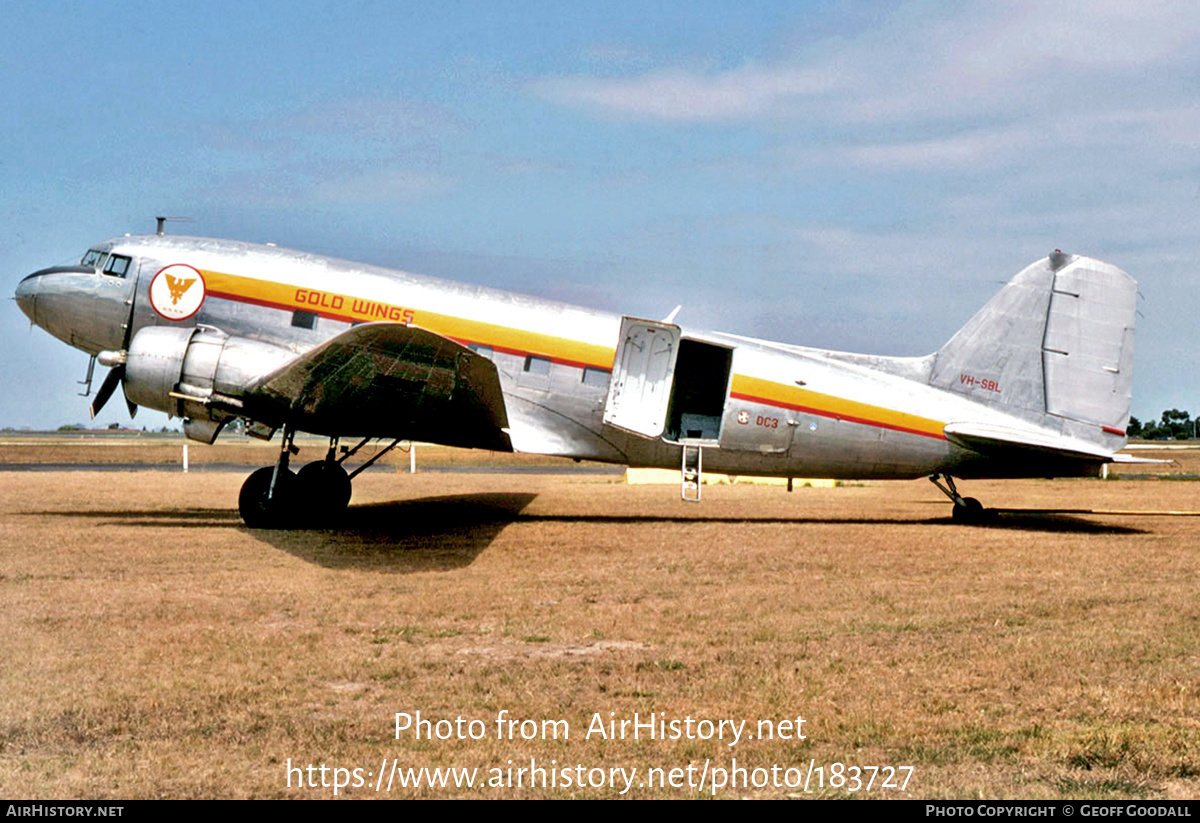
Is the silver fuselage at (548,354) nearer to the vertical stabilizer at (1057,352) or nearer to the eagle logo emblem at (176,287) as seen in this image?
the eagle logo emblem at (176,287)

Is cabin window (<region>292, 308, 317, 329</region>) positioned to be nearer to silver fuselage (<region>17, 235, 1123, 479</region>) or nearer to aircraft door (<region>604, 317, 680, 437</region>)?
silver fuselage (<region>17, 235, 1123, 479</region>)

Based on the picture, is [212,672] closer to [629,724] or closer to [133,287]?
[629,724]

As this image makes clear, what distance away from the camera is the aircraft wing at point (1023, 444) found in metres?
13.3

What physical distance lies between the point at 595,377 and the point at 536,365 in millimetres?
800

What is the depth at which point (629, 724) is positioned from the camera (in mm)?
5113

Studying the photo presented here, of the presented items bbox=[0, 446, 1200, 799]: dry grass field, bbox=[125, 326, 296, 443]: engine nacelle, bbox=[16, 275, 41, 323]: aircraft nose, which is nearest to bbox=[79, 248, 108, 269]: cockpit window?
bbox=[16, 275, 41, 323]: aircraft nose

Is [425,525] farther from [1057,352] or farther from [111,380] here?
[1057,352]

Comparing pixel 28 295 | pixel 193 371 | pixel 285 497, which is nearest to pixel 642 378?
pixel 285 497

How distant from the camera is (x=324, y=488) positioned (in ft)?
43.7

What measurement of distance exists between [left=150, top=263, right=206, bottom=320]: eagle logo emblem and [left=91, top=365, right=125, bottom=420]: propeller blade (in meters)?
0.97

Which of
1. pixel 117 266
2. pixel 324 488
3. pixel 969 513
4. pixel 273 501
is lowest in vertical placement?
pixel 273 501

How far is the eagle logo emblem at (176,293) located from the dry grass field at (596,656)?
2.75 m

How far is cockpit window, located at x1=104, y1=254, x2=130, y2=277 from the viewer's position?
43.4 ft

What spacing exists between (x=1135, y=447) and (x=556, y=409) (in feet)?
180
